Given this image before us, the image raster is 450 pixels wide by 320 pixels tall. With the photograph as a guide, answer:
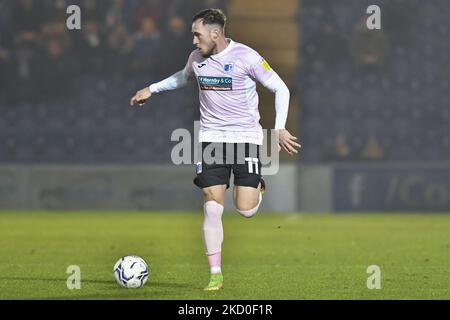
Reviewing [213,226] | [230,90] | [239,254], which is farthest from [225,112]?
[239,254]

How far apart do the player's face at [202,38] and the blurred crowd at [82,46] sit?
14.1 metres

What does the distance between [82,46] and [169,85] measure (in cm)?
1399

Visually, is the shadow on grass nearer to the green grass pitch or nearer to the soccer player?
the green grass pitch

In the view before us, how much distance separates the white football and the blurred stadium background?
12.5m

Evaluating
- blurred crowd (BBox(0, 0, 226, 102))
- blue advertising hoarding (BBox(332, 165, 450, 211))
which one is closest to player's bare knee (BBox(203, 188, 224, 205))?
blue advertising hoarding (BBox(332, 165, 450, 211))

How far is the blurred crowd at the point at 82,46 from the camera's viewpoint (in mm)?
21969

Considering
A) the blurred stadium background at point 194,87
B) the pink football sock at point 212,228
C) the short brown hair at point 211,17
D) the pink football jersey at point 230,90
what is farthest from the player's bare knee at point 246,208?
the blurred stadium background at point 194,87

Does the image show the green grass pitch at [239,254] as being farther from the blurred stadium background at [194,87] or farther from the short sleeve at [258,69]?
the blurred stadium background at [194,87]

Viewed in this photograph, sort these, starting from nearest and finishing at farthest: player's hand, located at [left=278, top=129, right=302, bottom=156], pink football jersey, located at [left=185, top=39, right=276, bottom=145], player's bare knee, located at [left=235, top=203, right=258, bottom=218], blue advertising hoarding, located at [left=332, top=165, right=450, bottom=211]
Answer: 1. player's hand, located at [left=278, top=129, right=302, bottom=156]
2. pink football jersey, located at [left=185, top=39, right=276, bottom=145]
3. player's bare knee, located at [left=235, top=203, right=258, bottom=218]
4. blue advertising hoarding, located at [left=332, top=165, right=450, bottom=211]

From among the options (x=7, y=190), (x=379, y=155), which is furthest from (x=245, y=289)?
(x=379, y=155)

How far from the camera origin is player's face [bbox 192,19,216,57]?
7.79 m

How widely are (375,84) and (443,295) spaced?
48.7 feet

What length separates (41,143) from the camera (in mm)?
21594
